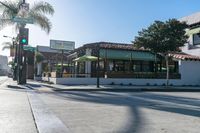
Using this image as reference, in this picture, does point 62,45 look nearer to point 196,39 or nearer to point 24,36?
point 24,36

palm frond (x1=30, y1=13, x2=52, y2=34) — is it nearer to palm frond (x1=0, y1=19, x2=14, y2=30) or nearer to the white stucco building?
palm frond (x1=0, y1=19, x2=14, y2=30)

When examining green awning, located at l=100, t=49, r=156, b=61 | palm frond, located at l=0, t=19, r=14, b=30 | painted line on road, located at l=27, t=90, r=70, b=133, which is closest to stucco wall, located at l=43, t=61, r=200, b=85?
green awning, located at l=100, t=49, r=156, b=61

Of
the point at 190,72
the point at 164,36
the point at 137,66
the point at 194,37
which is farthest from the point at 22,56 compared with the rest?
the point at 194,37

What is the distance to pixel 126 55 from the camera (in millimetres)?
37188

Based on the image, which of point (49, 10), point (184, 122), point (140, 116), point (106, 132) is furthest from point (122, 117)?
point (49, 10)

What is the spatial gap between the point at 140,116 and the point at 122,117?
0.71 meters

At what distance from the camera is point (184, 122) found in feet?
32.4

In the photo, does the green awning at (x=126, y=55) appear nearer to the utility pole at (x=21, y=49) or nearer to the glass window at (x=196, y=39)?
the glass window at (x=196, y=39)

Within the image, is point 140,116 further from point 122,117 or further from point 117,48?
point 117,48

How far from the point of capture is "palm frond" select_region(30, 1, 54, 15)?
111 ft

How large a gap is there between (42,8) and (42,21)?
4.40ft

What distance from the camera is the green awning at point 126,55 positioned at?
3631 cm

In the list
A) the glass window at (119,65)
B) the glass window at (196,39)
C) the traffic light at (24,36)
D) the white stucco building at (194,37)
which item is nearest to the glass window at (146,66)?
the glass window at (119,65)

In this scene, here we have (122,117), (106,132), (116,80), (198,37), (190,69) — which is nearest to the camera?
(106,132)
